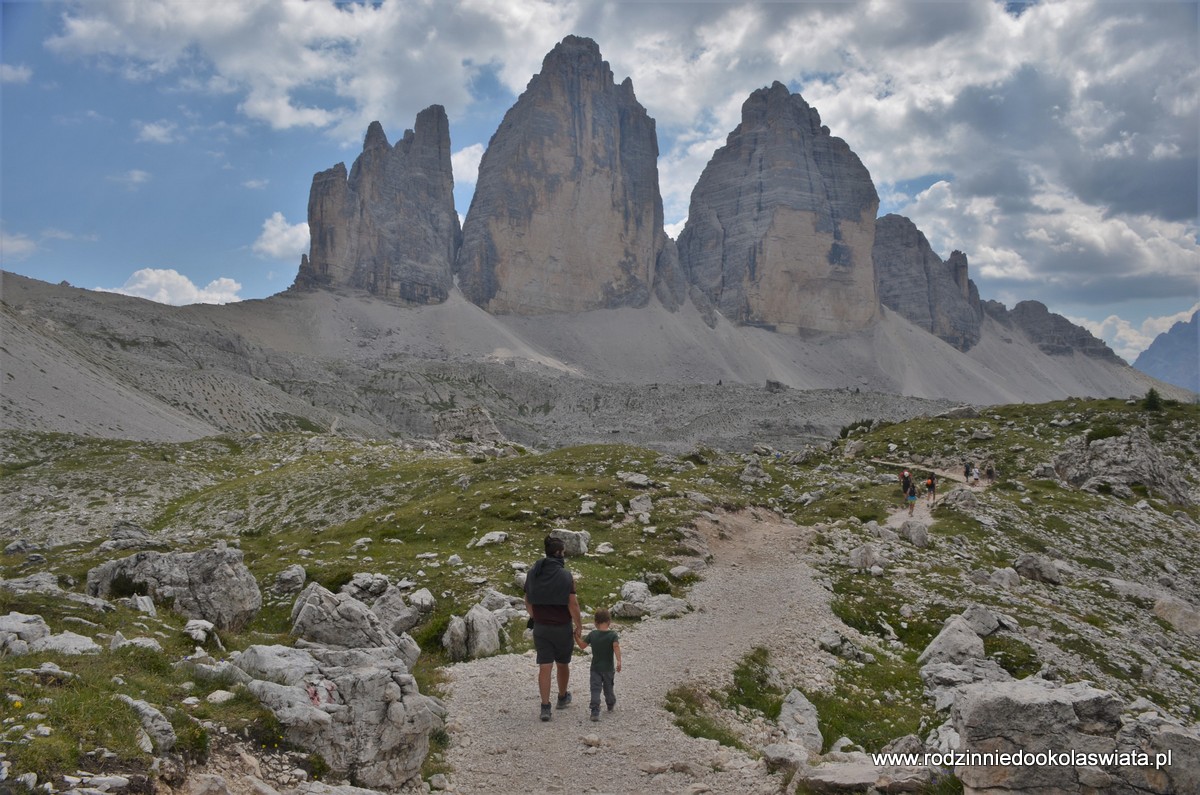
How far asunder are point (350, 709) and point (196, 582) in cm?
1017

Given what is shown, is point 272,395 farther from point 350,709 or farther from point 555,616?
point 350,709

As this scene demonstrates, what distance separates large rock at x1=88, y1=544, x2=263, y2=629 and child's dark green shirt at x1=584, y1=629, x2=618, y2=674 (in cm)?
1023

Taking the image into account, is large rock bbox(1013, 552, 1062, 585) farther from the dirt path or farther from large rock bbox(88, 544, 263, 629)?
large rock bbox(88, 544, 263, 629)

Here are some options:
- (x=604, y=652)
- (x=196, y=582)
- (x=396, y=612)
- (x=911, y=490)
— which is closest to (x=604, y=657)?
(x=604, y=652)

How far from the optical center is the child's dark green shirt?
11734 mm

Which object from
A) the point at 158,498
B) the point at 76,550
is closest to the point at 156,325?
the point at 158,498

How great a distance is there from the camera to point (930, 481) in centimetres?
3534

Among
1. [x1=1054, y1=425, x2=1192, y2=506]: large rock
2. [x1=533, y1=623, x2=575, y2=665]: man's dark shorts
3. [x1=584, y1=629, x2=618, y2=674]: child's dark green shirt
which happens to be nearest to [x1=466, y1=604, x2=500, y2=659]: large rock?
[x1=533, y1=623, x2=575, y2=665]: man's dark shorts

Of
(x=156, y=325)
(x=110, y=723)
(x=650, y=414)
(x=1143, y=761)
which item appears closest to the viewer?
(x=110, y=723)

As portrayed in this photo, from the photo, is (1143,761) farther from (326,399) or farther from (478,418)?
(326,399)

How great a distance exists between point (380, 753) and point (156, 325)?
176 meters

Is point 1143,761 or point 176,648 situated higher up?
point 176,648

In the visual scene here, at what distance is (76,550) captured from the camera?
2678cm

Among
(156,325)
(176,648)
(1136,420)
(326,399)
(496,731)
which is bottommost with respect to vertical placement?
(496,731)
